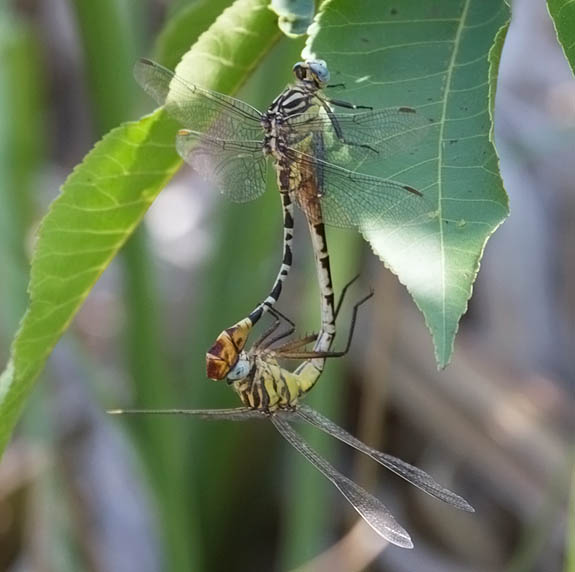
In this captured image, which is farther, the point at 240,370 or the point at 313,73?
the point at 240,370

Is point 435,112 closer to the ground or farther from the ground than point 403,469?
farther from the ground

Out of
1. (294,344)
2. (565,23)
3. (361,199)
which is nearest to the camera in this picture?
(565,23)

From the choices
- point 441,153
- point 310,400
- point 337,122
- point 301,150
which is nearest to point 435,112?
point 441,153

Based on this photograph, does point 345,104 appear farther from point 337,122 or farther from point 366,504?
point 366,504

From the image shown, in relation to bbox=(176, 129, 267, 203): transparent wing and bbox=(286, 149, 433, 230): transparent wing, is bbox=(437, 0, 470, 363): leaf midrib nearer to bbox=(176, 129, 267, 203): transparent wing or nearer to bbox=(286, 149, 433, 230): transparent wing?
bbox=(286, 149, 433, 230): transparent wing

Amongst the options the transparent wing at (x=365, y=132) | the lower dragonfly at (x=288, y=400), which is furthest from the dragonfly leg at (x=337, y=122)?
the lower dragonfly at (x=288, y=400)

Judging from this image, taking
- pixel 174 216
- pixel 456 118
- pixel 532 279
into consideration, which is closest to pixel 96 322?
pixel 174 216
